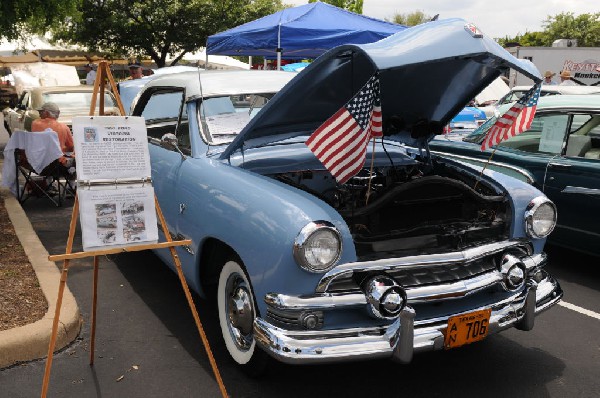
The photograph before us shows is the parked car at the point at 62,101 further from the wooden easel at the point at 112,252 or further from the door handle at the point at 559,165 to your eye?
the wooden easel at the point at 112,252

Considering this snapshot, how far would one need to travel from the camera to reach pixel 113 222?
2961 millimetres

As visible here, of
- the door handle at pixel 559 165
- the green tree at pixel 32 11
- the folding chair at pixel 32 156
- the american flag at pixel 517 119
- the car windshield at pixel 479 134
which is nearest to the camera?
the american flag at pixel 517 119

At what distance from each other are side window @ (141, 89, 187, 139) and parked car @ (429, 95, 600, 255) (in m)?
2.88

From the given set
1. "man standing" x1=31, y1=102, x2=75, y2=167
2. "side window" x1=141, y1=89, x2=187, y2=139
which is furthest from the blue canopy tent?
"side window" x1=141, y1=89, x2=187, y2=139

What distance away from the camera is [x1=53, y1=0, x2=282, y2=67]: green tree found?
21.0m

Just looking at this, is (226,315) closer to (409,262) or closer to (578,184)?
(409,262)

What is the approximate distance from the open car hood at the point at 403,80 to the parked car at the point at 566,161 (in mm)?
1442

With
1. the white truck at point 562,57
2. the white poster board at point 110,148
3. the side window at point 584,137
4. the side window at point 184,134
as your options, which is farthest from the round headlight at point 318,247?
the white truck at point 562,57

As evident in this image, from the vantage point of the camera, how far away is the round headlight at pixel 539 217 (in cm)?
353

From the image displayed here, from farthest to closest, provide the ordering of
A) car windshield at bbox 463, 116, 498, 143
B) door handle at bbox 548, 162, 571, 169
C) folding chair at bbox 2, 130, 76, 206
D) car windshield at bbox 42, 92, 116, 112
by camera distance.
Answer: car windshield at bbox 42, 92, 116, 112
folding chair at bbox 2, 130, 76, 206
car windshield at bbox 463, 116, 498, 143
door handle at bbox 548, 162, 571, 169

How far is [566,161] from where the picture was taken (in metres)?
5.21

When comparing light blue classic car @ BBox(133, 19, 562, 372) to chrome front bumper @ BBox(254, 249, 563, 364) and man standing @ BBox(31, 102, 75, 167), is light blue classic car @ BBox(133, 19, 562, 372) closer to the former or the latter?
chrome front bumper @ BBox(254, 249, 563, 364)

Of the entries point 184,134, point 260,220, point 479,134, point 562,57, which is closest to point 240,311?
point 260,220

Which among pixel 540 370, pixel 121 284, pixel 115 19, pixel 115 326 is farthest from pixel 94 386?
pixel 115 19
